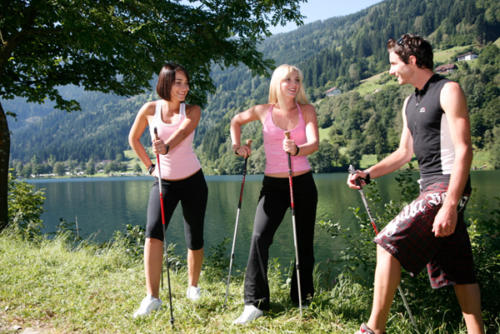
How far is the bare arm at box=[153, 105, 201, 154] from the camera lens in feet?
10.8

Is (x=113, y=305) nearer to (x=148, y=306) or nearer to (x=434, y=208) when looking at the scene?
(x=148, y=306)

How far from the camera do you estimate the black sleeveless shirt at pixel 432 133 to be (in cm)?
220

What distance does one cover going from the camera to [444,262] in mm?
2283

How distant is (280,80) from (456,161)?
5.45 feet

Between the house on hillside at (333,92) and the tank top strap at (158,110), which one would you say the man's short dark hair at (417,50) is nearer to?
the tank top strap at (158,110)

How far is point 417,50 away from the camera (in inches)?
91.4

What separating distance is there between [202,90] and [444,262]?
19.7 ft

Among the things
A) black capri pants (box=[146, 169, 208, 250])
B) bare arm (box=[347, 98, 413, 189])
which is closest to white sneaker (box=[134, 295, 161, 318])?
black capri pants (box=[146, 169, 208, 250])

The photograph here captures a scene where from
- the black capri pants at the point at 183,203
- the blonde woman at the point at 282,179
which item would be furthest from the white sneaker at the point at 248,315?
the black capri pants at the point at 183,203

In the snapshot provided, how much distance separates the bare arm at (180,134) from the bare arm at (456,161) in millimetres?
2249

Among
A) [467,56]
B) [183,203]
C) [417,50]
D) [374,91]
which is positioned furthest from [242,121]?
[467,56]

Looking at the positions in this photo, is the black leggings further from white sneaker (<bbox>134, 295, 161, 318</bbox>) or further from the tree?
the tree

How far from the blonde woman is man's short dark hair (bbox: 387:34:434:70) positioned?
999 millimetres

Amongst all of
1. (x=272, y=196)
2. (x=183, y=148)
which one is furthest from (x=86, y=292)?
(x=272, y=196)
